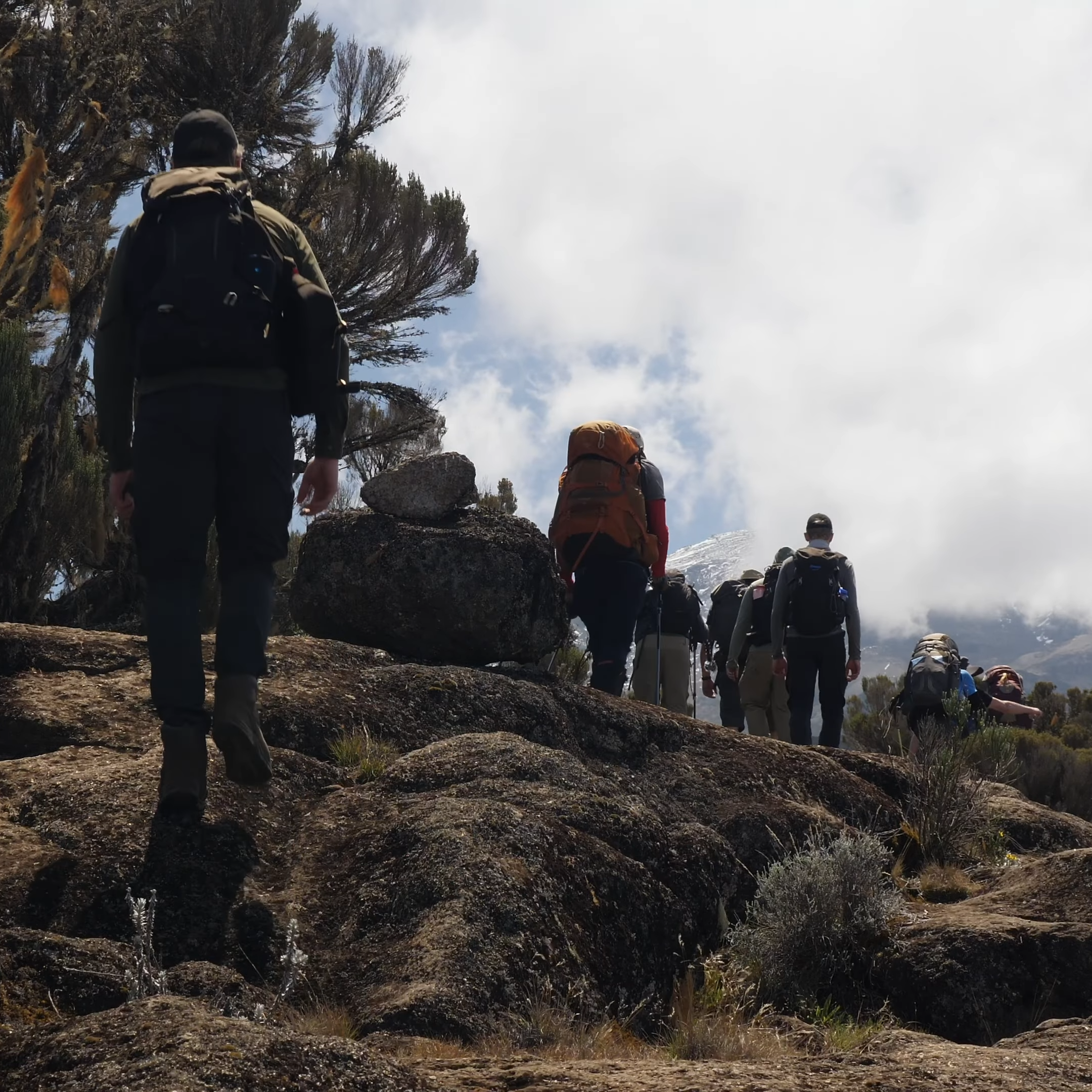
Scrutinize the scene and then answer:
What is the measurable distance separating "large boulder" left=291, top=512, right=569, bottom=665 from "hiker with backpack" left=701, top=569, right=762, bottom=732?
4.15 metres

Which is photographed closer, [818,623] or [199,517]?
[199,517]

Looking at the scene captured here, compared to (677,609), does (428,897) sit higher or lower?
lower

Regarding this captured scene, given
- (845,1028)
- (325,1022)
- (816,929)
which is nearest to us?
(325,1022)

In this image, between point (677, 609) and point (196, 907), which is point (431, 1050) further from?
point (677, 609)

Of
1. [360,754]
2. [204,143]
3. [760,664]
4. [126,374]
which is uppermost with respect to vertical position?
[204,143]

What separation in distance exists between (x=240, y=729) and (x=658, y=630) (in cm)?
534

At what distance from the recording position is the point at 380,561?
21.7 feet

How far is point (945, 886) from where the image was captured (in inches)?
203

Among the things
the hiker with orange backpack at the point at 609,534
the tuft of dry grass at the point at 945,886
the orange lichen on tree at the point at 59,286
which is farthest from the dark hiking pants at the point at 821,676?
the orange lichen on tree at the point at 59,286

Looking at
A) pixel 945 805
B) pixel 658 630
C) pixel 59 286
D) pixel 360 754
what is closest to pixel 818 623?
pixel 658 630

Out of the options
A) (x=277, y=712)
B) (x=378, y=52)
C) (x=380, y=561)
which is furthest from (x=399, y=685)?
(x=378, y=52)

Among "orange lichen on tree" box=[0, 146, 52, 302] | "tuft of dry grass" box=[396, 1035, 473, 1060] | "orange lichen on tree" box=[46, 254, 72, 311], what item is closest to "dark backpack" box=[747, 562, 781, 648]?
"tuft of dry grass" box=[396, 1035, 473, 1060]

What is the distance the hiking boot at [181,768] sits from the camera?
365 centimetres

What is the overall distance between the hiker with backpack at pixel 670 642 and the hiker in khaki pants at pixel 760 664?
1.96 feet
